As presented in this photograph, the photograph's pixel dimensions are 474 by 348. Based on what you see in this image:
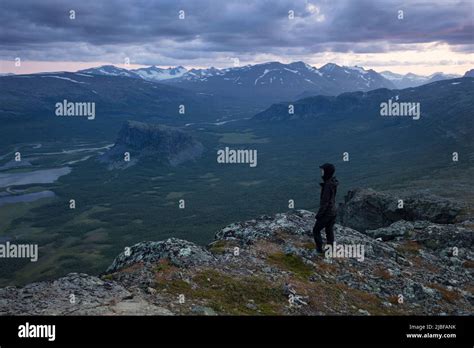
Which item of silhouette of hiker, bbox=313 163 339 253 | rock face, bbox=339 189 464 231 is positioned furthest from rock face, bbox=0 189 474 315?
rock face, bbox=339 189 464 231

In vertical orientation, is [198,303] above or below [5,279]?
above

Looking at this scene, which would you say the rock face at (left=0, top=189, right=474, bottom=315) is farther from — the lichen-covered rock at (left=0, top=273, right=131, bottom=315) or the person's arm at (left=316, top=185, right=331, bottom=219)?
the person's arm at (left=316, top=185, right=331, bottom=219)

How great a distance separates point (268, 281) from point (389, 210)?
130ft

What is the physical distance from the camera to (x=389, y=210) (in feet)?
185

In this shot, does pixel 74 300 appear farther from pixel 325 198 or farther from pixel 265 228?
pixel 265 228

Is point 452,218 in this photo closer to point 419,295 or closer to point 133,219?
point 419,295

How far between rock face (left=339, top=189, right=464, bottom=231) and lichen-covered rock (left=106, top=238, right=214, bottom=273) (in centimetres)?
3304

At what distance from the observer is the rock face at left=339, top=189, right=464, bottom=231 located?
49250mm

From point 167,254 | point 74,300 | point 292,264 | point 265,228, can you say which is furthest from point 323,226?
point 74,300

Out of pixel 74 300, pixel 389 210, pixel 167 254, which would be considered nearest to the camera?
pixel 74 300
